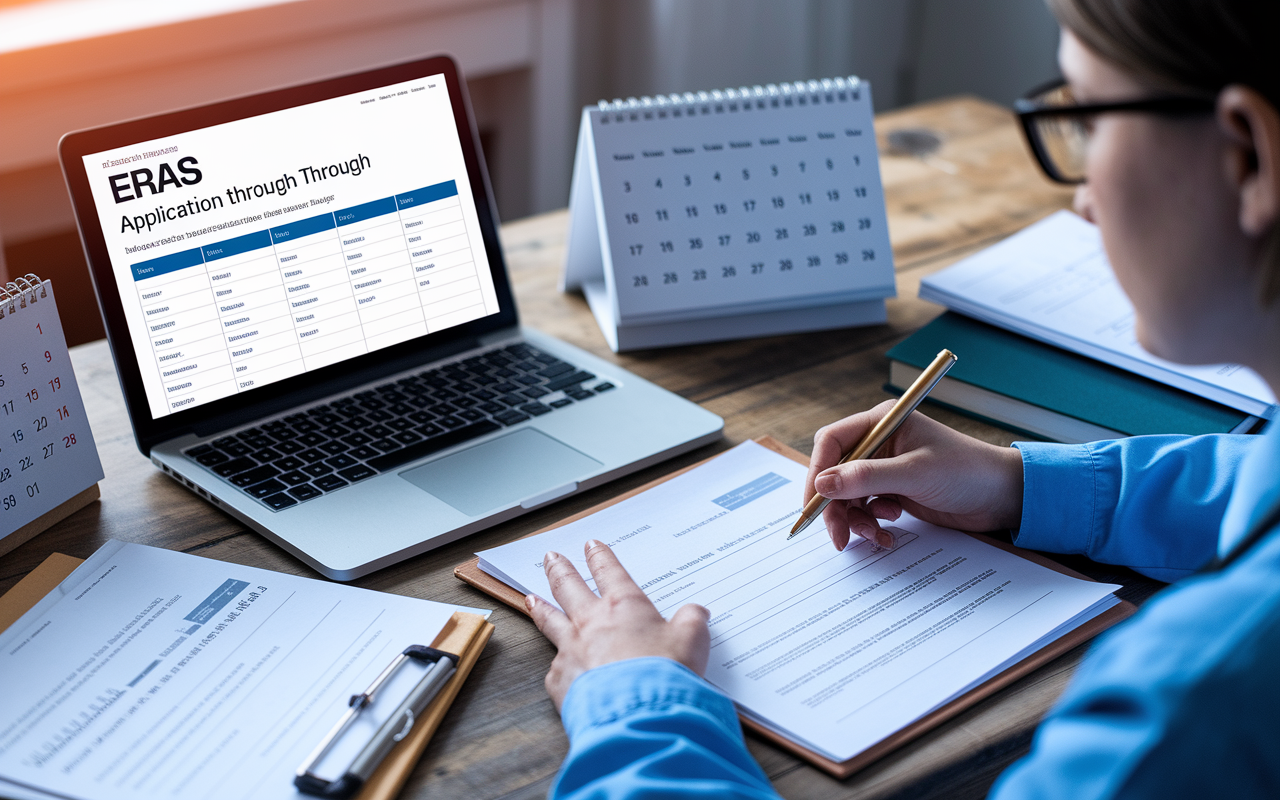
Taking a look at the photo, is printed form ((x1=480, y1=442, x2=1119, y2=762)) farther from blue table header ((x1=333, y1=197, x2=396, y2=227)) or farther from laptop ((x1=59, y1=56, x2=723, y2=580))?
blue table header ((x1=333, y1=197, x2=396, y2=227))

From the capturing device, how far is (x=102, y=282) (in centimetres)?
91

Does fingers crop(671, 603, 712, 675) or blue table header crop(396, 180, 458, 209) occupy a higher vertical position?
blue table header crop(396, 180, 458, 209)

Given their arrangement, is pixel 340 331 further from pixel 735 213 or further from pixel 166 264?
pixel 735 213

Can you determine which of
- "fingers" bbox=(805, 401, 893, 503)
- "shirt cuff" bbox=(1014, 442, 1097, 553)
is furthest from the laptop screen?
"shirt cuff" bbox=(1014, 442, 1097, 553)

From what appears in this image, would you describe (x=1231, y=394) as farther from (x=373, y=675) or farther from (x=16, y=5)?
(x=16, y=5)

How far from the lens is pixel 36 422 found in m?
0.85

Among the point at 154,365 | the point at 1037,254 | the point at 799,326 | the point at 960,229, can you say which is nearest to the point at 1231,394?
the point at 1037,254

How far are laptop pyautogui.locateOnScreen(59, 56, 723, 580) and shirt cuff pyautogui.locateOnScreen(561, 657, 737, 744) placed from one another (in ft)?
0.78

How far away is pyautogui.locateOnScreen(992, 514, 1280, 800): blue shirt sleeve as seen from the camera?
1.52ft

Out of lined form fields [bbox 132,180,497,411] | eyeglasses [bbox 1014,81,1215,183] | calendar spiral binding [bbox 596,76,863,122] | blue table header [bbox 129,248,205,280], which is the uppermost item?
eyeglasses [bbox 1014,81,1215,183]

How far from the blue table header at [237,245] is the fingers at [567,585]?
0.41 m

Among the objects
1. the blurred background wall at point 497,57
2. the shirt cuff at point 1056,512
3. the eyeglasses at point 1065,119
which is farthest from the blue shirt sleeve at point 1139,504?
the blurred background wall at point 497,57

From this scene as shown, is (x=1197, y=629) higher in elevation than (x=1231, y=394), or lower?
higher

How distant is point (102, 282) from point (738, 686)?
2.00 feet
